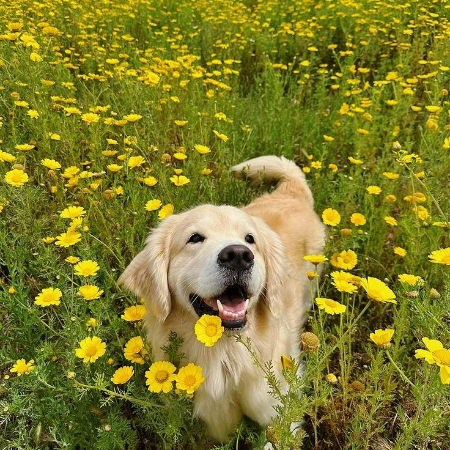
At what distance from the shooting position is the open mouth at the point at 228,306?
1715 millimetres

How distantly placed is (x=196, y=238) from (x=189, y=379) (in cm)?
80

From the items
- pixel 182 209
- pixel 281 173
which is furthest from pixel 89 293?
pixel 281 173

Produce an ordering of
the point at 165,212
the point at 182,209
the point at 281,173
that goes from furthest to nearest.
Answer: the point at 281,173
the point at 182,209
the point at 165,212

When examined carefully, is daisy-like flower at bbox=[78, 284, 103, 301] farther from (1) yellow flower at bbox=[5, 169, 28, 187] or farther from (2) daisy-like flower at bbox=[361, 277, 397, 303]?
(2) daisy-like flower at bbox=[361, 277, 397, 303]

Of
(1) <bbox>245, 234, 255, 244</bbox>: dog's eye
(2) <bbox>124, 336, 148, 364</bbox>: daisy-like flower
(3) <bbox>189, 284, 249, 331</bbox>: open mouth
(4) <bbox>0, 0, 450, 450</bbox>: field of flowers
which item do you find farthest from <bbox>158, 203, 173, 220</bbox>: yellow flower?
(2) <bbox>124, 336, 148, 364</bbox>: daisy-like flower

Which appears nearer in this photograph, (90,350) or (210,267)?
(90,350)

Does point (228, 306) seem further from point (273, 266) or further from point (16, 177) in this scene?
point (16, 177)

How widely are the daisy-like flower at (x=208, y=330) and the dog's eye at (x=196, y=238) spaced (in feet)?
2.13

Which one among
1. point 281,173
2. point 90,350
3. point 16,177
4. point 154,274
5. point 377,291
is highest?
point 377,291

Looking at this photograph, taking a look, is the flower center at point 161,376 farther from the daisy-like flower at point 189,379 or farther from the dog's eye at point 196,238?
the dog's eye at point 196,238

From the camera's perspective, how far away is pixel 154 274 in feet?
6.66

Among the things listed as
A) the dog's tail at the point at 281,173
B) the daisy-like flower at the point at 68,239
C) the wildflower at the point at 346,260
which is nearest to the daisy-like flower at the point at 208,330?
the wildflower at the point at 346,260

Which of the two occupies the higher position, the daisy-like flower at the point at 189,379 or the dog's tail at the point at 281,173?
the daisy-like flower at the point at 189,379

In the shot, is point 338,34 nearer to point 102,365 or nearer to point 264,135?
point 264,135
